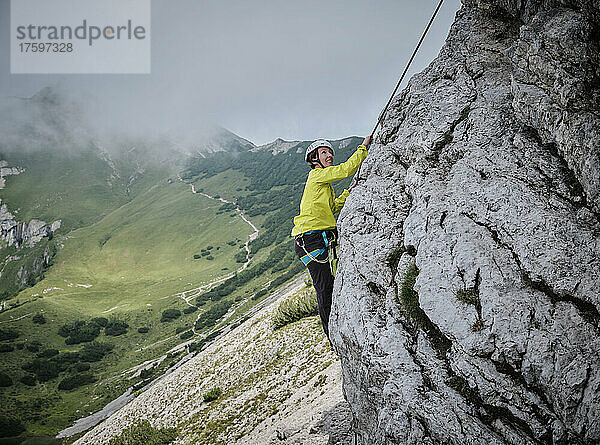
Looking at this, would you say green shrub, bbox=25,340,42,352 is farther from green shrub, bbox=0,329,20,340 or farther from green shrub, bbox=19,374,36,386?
green shrub, bbox=19,374,36,386

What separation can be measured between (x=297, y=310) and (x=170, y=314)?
102867 mm

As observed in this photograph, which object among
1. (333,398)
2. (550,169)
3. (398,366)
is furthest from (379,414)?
(333,398)

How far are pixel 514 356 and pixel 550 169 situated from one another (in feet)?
12.0

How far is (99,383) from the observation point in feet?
281

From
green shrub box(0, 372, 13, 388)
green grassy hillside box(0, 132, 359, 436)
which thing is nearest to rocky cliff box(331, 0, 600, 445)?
green grassy hillside box(0, 132, 359, 436)

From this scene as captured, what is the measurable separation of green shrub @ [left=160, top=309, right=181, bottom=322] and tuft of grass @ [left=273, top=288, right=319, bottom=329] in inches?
3913

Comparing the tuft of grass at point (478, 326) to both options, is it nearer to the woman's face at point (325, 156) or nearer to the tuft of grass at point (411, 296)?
the tuft of grass at point (411, 296)

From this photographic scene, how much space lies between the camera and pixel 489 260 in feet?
22.0

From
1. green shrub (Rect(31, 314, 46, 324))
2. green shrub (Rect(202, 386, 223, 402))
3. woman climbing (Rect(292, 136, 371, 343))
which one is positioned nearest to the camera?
woman climbing (Rect(292, 136, 371, 343))

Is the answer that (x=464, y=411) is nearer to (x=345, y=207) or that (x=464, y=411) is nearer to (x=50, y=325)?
(x=345, y=207)

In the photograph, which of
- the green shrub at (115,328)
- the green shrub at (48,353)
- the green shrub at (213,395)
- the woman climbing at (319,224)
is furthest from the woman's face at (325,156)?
the green shrub at (115,328)

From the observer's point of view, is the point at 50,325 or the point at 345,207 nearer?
the point at 345,207

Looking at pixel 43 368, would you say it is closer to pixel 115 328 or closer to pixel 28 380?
pixel 28 380

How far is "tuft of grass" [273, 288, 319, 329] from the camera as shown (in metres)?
27.7
